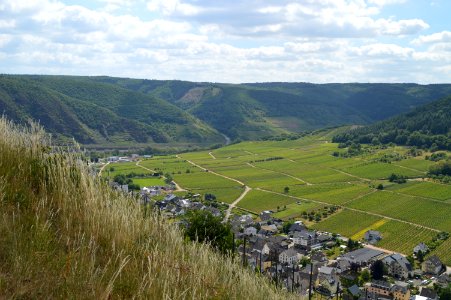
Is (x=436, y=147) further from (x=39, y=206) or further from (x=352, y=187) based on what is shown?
(x=39, y=206)

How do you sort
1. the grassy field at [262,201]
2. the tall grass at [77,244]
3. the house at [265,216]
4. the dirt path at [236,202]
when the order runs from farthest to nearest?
1. the grassy field at [262,201]
2. the house at [265,216]
3. the dirt path at [236,202]
4. the tall grass at [77,244]

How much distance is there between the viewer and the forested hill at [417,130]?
101206mm

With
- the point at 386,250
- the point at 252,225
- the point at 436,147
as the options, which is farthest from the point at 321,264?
the point at 436,147

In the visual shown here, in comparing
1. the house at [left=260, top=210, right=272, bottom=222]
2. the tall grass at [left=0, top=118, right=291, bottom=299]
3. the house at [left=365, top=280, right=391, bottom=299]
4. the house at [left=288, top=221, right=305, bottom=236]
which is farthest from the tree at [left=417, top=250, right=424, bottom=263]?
the tall grass at [left=0, top=118, right=291, bottom=299]

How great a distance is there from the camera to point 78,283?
3.44 m

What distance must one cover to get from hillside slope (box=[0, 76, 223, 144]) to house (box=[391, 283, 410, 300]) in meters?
80.7

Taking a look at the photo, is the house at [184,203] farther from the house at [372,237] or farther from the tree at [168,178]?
the house at [372,237]

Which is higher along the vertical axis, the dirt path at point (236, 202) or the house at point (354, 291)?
the house at point (354, 291)

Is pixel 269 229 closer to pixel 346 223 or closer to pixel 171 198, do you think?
pixel 346 223

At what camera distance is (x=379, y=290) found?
3344 centimetres

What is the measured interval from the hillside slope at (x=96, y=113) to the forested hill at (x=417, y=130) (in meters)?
55.4

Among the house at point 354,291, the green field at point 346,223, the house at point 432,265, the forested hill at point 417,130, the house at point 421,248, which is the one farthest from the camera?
the forested hill at point 417,130

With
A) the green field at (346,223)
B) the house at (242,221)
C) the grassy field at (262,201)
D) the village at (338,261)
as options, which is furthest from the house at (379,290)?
the grassy field at (262,201)

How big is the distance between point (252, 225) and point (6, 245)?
153ft
